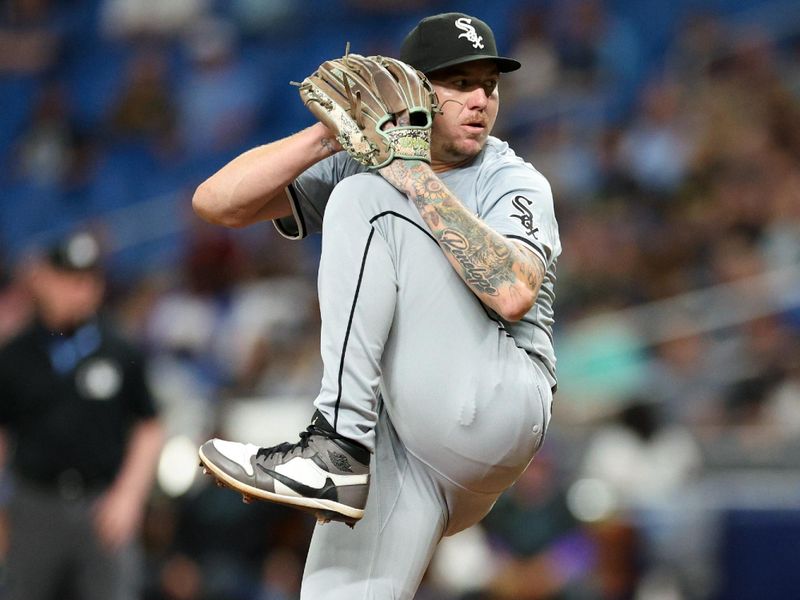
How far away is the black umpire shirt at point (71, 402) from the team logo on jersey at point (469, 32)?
2776 millimetres

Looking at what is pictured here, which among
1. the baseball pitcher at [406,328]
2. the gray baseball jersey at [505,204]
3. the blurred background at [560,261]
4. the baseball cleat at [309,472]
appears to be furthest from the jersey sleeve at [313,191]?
the blurred background at [560,261]

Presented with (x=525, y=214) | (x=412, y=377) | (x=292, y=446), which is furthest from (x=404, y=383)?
(x=525, y=214)

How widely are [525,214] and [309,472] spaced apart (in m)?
0.74

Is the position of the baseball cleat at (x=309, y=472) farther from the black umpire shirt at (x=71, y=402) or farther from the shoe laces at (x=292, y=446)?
the black umpire shirt at (x=71, y=402)

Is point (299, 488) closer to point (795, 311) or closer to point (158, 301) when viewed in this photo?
point (795, 311)

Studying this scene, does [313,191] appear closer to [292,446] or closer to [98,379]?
[292,446]

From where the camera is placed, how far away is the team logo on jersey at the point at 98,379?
5.25 metres

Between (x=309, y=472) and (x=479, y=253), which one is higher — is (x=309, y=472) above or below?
below

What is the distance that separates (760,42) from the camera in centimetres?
793

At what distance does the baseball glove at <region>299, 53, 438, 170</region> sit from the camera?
9.16 ft

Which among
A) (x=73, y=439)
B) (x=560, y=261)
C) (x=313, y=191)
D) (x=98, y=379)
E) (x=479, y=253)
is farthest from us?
(x=560, y=261)

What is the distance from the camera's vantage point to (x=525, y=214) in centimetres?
286

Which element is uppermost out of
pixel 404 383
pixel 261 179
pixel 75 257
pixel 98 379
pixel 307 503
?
pixel 261 179

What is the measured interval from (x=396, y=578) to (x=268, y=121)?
6.89m
